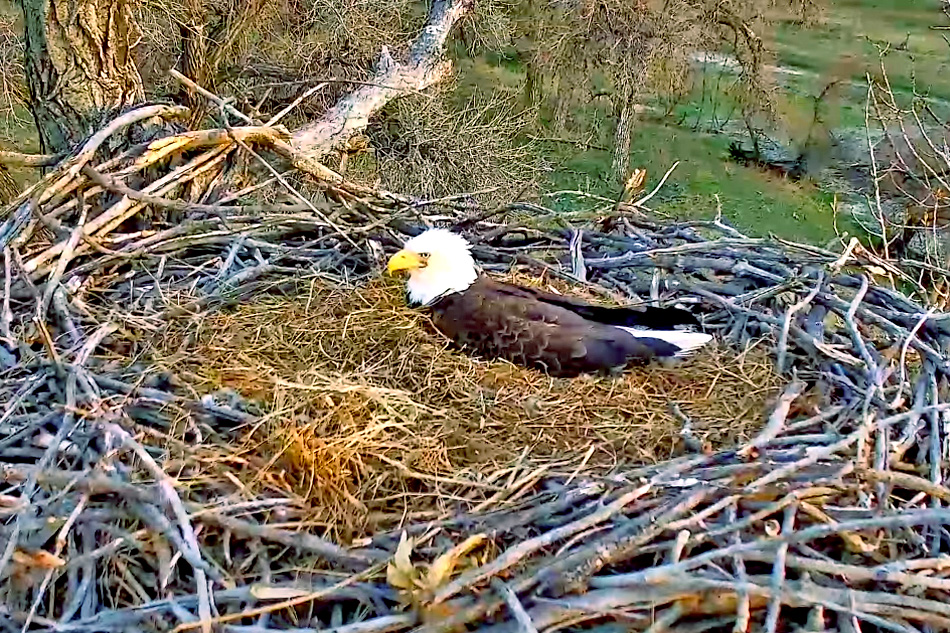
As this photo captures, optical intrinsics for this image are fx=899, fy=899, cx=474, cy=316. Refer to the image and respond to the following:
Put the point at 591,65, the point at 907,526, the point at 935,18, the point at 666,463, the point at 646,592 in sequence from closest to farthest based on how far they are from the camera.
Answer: the point at 646,592 → the point at 907,526 → the point at 666,463 → the point at 591,65 → the point at 935,18

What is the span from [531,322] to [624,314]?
0.25 meters

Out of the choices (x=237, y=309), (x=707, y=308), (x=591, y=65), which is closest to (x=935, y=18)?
(x=591, y=65)

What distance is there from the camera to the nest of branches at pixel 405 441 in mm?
1399

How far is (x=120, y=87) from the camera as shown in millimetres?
3229

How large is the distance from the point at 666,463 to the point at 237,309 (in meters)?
1.29

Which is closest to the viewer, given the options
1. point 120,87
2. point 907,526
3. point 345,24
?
point 907,526

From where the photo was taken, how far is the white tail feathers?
7.48ft

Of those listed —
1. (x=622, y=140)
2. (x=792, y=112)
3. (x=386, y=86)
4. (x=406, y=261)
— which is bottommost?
(x=622, y=140)

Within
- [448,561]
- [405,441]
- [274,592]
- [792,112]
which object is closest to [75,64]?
[405,441]

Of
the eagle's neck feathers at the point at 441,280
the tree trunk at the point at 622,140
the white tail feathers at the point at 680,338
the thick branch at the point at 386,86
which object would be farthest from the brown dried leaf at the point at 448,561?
the tree trunk at the point at 622,140

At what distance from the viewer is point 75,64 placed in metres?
3.10

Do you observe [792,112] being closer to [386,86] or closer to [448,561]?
[386,86]

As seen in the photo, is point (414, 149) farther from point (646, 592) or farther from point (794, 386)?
point (646, 592)

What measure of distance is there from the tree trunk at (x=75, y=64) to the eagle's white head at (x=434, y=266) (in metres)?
1.37
